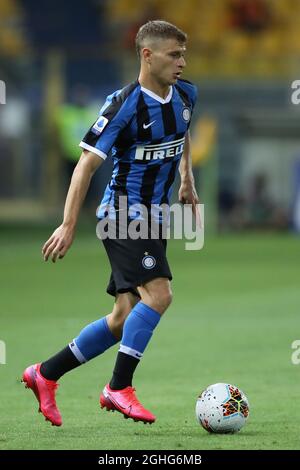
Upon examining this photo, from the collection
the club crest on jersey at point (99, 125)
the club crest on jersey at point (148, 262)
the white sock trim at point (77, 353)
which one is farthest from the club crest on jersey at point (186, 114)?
the white sock trim at point (77, 353)

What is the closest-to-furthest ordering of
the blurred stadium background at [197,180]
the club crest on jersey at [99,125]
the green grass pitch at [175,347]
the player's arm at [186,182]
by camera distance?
the green grass pitch at [175,347] → the club crest on jersey at [99,125] → the player's arm at [186,182] → the blurred stadium background at [197,180]

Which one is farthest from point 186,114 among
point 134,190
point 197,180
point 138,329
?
point 197,180

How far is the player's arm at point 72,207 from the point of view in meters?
6.16

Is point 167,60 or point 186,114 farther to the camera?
point 186,114

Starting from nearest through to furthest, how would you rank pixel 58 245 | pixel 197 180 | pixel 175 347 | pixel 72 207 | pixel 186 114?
1. pixel 58 245
2. pixel 72 207
3. pixel 186 114
4. pixel 175 347
5. pixel 197 180

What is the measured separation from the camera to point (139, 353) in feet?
21.4

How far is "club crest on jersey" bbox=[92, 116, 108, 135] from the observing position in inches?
253

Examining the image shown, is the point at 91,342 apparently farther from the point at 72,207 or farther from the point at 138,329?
the point at 72,207

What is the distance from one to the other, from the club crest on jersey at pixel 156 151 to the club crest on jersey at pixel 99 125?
286 millimetres

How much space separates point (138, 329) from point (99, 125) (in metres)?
1.11

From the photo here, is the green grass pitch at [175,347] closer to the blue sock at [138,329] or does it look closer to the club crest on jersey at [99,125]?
the blue sock at [138,329]

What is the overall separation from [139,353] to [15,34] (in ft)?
84.2

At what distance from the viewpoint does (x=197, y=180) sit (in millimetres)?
25531
